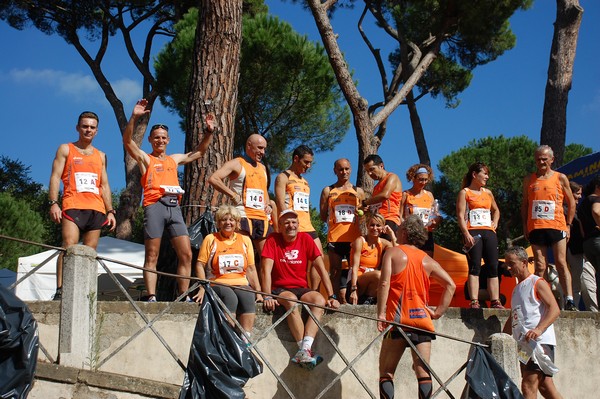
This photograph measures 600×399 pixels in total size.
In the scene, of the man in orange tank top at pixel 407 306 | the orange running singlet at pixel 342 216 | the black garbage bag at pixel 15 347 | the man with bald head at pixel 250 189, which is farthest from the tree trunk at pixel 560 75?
the black garbage bag at pixel 15 347

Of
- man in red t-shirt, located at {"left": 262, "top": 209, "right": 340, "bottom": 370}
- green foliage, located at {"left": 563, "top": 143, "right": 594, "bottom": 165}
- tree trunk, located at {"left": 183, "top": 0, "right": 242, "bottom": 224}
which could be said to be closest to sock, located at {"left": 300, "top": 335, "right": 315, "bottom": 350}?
man in red t-shirt, located at {"left": 262, "top": 209, "right": 340, "bottom": 370}

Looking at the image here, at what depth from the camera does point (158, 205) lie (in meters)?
6.72

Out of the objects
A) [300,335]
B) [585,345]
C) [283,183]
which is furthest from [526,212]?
[300,335]

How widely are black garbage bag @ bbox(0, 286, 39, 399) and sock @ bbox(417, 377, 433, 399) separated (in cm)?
274

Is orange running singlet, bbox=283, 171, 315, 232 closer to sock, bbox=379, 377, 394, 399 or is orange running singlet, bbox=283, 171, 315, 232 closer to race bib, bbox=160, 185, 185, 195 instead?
race bib, bbox=160, 185, 185, 195

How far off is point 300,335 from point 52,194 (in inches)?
90.0

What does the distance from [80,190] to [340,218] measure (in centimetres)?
255

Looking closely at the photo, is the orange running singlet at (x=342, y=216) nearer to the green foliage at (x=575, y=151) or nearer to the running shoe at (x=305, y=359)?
the running shoe at (x=305, y=359)

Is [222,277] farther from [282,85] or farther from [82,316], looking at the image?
[282,85]

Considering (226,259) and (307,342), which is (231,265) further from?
(307,342)

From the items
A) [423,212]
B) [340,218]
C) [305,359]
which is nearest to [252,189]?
[340,218]

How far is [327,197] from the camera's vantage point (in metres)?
7.87

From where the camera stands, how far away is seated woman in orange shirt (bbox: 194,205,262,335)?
5.96m

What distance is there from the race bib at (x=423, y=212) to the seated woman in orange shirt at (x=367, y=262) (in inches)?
21.2
